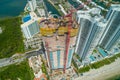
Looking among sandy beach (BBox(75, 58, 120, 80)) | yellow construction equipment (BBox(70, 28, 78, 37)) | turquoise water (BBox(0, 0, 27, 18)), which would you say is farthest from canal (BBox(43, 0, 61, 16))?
yellow construction equipment (BBox(70, 28, 78, 37))

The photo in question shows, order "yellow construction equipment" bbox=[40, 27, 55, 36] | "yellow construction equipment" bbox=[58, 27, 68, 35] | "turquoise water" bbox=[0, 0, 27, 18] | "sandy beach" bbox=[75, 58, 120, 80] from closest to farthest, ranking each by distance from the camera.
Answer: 1. "yellow construction equipment" bbox=[40, 27, 55, 36]
2. "yellow construction equipment" bbox=[58, 27, 68, 35]
3. "sandy beach" bbox=[75, 58, 120, 80]
4. "turquoise water" bbox=[0, 0, 27, 18]

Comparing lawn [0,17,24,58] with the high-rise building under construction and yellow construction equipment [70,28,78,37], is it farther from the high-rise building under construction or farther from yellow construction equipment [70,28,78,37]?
yellow construction equipment [70,28,78,37]

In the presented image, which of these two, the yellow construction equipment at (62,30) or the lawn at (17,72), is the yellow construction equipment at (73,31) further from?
the lawn at (17,72)

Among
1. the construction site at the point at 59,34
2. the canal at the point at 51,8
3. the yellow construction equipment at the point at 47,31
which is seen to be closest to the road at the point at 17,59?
the construction site at the point at 59,34

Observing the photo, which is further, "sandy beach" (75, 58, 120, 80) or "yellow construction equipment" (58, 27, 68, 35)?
"sandy beach" (75, 58, 120, 80)

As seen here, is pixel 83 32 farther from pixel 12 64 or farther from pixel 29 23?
pixel 12 64

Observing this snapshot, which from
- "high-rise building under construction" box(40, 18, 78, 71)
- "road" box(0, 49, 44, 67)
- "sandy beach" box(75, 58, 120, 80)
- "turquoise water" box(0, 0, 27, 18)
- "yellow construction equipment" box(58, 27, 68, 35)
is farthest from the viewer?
"turquoise water" box(0, 0, 27, 18)

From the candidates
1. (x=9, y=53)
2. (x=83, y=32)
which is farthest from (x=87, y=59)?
(x=9, y=53)
